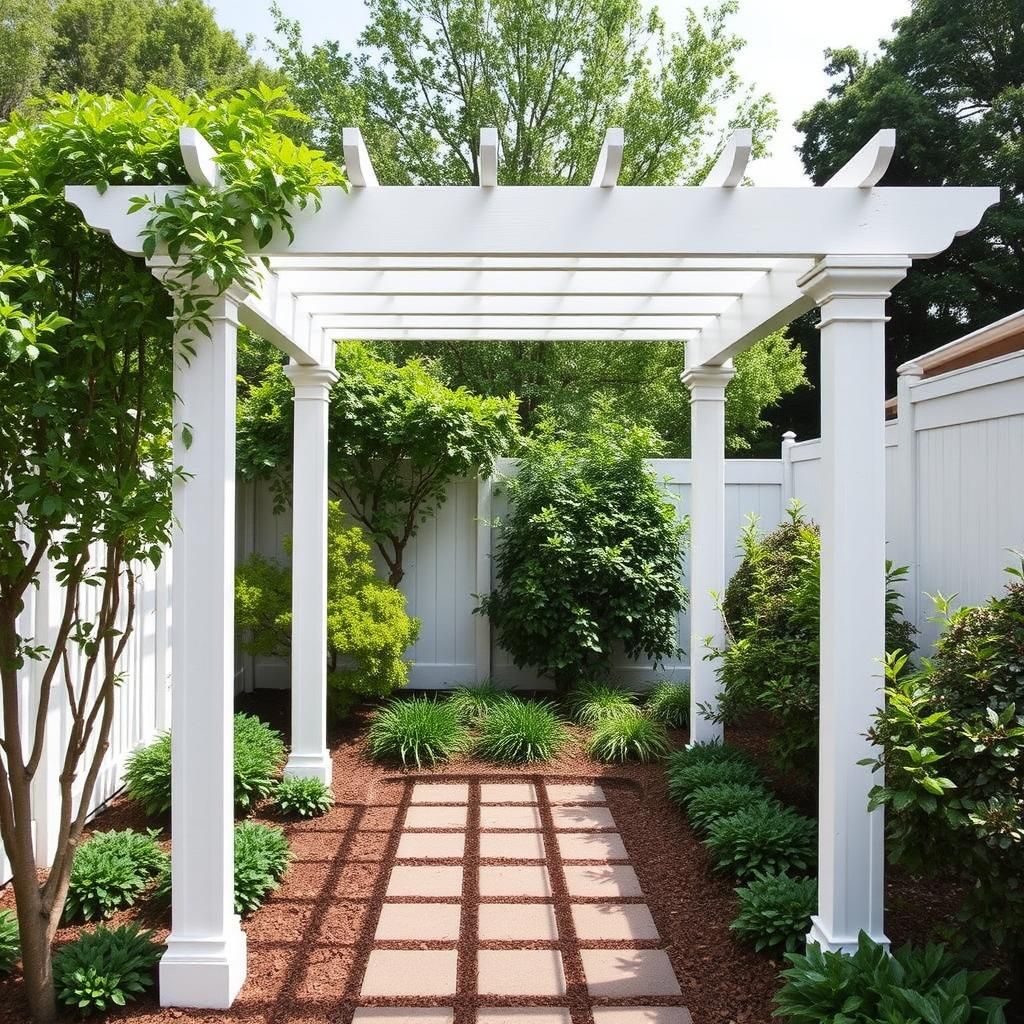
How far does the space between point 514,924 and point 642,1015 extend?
31.1 inches

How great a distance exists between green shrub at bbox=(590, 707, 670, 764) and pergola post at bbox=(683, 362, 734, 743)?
1.32 ft

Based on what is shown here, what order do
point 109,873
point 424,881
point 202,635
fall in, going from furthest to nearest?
1. point 424,881
2. point 109,873
3. point 202,635

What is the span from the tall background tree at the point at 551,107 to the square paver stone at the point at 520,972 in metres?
9.38

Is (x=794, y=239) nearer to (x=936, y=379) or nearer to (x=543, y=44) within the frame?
(x=936, y=379)

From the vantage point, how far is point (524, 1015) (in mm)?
2877

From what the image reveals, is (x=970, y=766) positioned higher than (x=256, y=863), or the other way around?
(x=970, y=766)

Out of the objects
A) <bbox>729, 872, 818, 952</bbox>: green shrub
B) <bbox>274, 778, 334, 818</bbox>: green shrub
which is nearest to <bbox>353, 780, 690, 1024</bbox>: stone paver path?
<bbox>729, 872, 818, 952</bbox>: green shrub

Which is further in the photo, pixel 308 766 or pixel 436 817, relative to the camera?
pixel 308 766

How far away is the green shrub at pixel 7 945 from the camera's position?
2.97 meters

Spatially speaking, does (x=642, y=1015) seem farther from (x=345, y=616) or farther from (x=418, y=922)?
(x=345, y=616)

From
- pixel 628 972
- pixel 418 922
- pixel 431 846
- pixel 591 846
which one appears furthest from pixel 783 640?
pixel 418 922

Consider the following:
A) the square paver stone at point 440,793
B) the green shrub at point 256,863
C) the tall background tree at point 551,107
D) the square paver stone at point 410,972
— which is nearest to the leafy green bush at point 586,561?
the square paver stone at point 440,793

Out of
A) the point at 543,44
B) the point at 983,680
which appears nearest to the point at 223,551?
the point at 983,680

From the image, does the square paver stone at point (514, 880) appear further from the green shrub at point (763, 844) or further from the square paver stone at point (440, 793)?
the square paver stone at point (440, 793)
